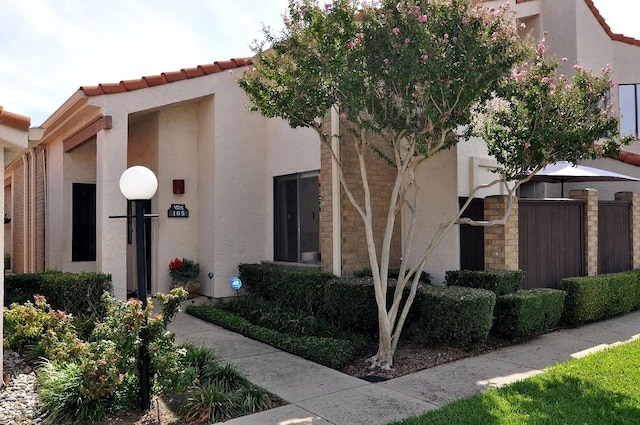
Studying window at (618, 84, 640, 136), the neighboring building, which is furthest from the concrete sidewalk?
window at (618, 84, 640, 136)

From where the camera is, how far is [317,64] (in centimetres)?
640

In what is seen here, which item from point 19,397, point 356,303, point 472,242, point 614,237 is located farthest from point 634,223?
point 19,397

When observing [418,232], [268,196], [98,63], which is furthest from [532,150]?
[98,63]

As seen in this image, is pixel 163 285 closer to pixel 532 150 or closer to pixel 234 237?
pixel 234 237

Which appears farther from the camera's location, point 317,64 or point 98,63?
point 98,63

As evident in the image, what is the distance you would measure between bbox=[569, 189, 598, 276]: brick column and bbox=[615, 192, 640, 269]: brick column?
1.74m

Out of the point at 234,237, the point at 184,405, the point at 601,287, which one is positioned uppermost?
the point at 234,237

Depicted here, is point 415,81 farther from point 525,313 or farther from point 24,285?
point 24,285

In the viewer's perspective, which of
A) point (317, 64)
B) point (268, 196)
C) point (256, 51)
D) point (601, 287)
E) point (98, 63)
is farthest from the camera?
point (268, 196)

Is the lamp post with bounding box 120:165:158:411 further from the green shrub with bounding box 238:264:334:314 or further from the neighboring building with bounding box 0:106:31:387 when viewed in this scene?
the green shrub with bounding box 238:264:334:314

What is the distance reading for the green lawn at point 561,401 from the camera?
473 cm

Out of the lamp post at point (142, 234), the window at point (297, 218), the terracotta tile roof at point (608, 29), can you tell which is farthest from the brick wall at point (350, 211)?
the terracotta tile roof at point (608, 29)

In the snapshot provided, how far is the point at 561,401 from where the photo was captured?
17.0ft

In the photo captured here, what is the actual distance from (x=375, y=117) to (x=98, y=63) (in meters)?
7.50
